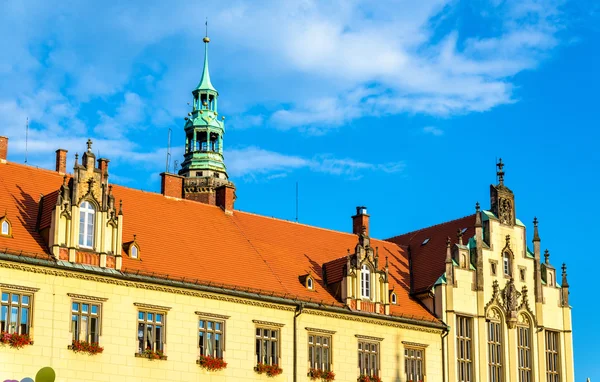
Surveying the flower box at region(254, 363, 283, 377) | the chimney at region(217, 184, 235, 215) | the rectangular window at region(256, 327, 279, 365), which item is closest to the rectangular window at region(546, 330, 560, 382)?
the rectangular window at region(256, 327, 279, 365)

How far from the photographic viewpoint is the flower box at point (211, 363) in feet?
154

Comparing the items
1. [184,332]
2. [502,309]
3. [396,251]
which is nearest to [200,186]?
[396,251]

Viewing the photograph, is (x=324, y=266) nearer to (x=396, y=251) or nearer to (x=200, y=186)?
(x=396, y=251)

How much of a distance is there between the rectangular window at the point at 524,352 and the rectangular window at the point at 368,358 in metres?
9.66

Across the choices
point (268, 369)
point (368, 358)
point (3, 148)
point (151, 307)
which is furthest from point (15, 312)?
point (368, 358)

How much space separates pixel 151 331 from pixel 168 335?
761mm

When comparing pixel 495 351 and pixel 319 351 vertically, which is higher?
pixel 495 351

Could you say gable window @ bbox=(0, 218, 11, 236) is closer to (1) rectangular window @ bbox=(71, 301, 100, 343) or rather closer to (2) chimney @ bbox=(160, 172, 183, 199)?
(1) rectangular window @ bbox=(71, 301, 100, 343)

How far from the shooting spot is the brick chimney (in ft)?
168

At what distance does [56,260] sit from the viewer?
143ft

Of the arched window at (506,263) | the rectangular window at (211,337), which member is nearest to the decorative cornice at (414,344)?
the arched window at (506,263)

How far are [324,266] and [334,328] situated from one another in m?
4.53

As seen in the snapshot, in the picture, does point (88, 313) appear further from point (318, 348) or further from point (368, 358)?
point (368, 358)

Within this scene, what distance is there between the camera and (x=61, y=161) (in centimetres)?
5144
